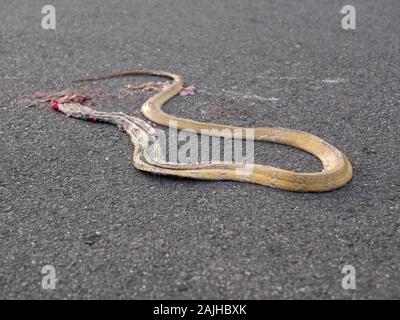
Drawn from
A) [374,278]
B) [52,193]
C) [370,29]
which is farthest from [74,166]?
[370,29]

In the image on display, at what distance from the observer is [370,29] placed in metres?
9.09

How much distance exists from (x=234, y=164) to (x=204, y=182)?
0.34 metres

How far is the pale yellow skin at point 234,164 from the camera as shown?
175 inches

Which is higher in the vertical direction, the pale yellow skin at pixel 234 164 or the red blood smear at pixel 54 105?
the red blood smear at pixel 54 105

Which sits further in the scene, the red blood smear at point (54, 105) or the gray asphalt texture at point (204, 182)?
the red blood smear at point (54, 105)

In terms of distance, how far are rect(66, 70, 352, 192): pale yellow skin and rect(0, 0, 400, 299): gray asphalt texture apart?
101 millimetres

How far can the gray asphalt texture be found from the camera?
345cm

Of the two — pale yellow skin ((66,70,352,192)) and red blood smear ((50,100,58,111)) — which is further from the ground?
red blood smear ((50,100,58,111))

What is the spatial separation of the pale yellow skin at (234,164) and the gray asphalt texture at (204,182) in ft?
0.33

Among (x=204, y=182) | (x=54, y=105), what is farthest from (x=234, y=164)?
(x=54, y=105)

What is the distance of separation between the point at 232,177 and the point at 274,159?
25.3 inches

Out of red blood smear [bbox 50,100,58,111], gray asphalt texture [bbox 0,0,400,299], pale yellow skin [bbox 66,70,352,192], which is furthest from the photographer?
red blood smear [bbox 50,100,58,111]

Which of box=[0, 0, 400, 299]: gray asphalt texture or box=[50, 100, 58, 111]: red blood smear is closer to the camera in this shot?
box=[0, 0, 400, 299]: gray asphalt texture

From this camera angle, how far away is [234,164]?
4715 mm
